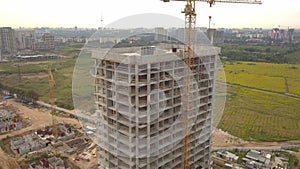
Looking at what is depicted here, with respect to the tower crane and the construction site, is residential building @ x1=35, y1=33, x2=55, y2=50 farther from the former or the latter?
the tower crane

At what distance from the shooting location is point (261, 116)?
52.1 feet

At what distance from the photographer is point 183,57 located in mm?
6812

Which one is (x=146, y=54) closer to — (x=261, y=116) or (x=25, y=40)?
(x=261, y=116)

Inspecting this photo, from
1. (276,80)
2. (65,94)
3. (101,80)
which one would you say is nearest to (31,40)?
(65,94)

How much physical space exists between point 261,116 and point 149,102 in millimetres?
12123

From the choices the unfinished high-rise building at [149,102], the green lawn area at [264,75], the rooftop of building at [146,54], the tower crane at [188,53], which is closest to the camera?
the rooftop of building at [146,54]

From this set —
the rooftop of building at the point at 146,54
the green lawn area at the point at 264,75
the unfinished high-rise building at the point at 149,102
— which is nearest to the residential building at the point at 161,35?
the rooftop of building at the point at 146,54

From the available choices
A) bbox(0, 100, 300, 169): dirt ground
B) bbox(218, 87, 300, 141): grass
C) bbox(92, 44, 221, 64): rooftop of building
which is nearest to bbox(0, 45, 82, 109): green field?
bbox(0, 100, 300, 169): dirt ground

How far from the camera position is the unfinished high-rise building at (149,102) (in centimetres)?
578

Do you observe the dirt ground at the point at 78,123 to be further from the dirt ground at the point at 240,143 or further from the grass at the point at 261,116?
the grass at the point at 261,116

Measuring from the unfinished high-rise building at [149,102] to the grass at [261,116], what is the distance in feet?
22.1

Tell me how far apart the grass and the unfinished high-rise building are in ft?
22.1

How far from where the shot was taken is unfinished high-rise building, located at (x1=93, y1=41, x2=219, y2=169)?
19.0 feet

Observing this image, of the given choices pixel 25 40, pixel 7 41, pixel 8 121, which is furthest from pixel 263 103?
pixel 25 40
